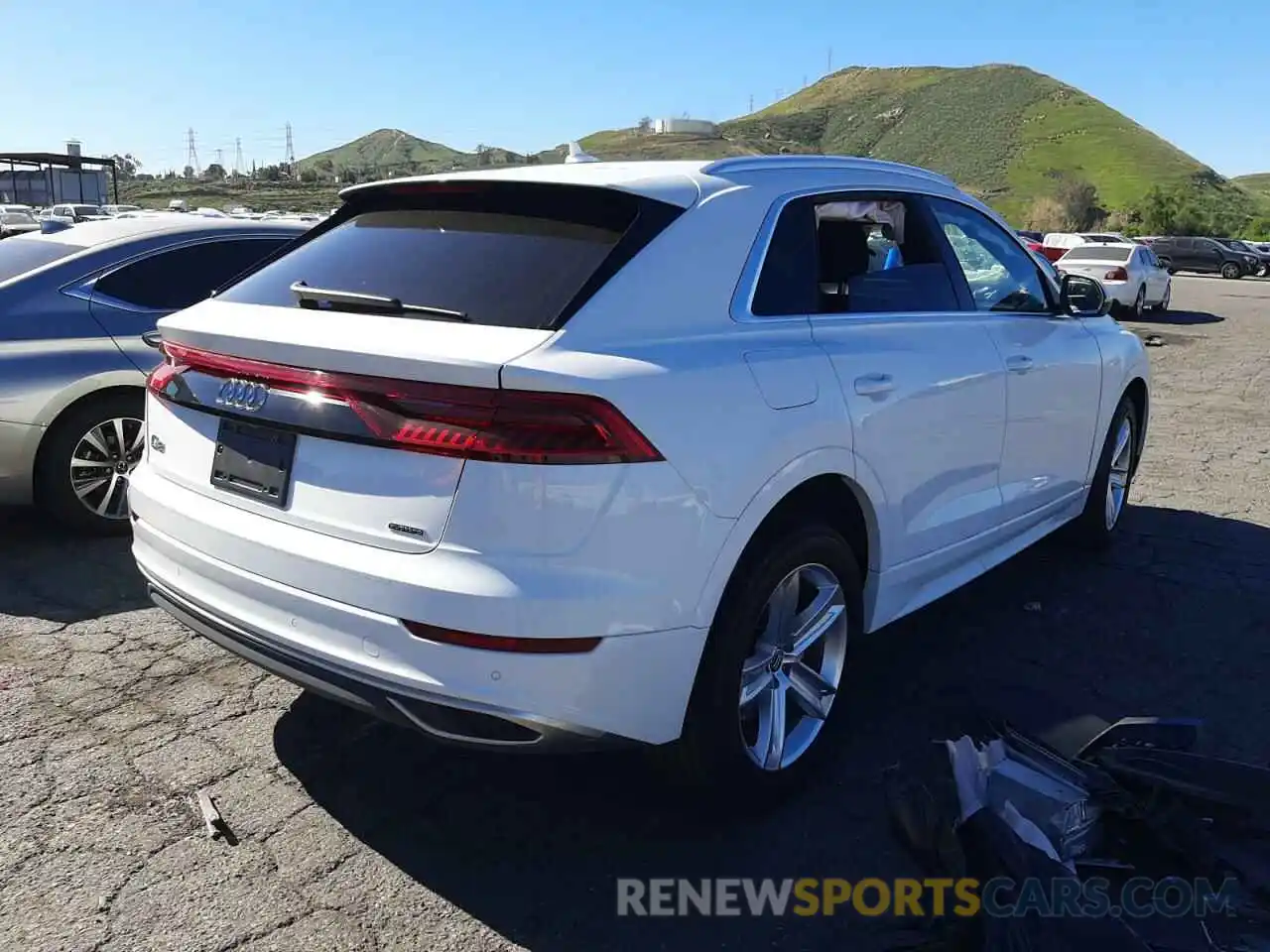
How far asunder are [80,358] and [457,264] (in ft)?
10.5

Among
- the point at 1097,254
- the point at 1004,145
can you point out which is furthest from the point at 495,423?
the point at 1004,145

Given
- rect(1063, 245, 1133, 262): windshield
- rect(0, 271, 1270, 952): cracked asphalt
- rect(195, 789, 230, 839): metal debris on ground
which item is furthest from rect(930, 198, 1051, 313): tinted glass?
rect(1063, 245, 1133, 262): windshield

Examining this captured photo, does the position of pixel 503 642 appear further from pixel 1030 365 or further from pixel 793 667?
pixel 1030 365

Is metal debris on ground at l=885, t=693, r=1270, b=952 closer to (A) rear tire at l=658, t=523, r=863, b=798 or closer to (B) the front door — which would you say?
(A) rear tire at l=658, t=523, r=863, b=798

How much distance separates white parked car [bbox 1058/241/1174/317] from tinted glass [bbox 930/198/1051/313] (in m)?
18.1

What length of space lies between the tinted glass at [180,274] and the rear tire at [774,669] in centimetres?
409

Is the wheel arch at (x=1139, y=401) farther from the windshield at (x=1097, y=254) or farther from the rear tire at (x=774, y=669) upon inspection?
the windshield at (x=1097, y=254)

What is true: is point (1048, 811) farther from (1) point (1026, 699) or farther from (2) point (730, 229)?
(2) point (730, 229)

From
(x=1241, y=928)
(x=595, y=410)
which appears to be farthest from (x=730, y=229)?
(x=1241, y=928)

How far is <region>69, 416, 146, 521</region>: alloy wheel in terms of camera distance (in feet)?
17.0

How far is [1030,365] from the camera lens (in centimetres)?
429

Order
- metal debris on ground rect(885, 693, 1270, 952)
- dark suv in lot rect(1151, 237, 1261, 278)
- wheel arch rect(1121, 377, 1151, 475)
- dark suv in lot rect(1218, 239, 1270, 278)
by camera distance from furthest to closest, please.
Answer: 1. dark suv in lot rect(1218, 239, 1270, 278)
2. dark suv in lot rect(1151, 237, 1261, 278)
3. wheel arch rect(1121, 377, 1151, 475)
4. metal debris on ground rect(885, 693, 1270, 952)

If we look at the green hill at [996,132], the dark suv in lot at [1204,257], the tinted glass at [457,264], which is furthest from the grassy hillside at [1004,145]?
the tinted glass at [457,264]

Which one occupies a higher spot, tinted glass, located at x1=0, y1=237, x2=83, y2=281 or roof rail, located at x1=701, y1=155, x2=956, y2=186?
roof rail, located at x1=701, y1=155, x2=956, y2=186
